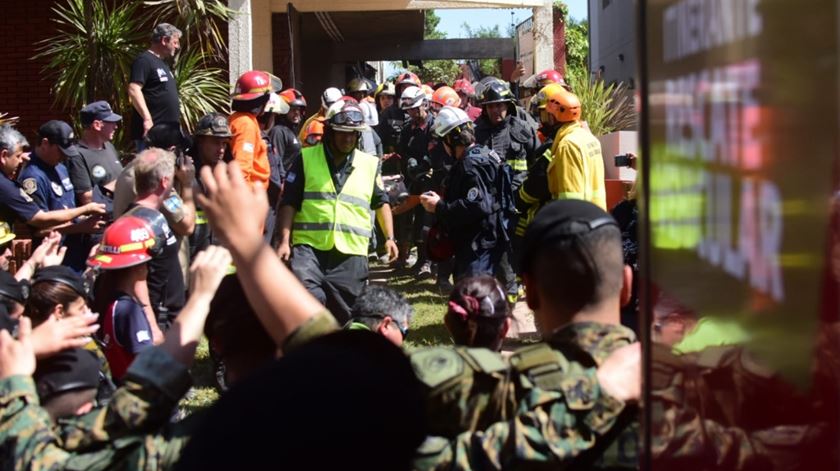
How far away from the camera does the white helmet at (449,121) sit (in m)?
8.60

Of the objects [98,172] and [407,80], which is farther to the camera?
[407,80]

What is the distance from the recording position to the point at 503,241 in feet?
26.3

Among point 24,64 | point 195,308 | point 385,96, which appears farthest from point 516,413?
point 385,96

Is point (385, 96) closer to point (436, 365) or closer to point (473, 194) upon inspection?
point (473, 194)

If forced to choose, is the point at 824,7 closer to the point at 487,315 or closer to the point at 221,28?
the point at 487,315

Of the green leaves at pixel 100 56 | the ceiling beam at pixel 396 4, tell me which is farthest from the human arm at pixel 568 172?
the ceiling beam at pixel 396 4

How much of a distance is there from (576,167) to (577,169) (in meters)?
0.02

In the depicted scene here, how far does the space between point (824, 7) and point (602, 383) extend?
1248 millimetres

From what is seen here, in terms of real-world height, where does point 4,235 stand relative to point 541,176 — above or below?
below

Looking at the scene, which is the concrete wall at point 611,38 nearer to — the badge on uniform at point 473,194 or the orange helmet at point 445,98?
the orange helmet at point 445,98

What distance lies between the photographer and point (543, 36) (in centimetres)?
1570

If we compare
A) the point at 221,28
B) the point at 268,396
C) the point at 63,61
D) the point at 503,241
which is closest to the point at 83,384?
the point at 268,396

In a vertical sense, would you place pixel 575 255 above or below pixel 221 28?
below

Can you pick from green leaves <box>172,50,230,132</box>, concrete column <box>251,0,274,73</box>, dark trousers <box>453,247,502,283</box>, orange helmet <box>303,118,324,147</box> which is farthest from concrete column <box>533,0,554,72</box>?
dark trousers <box>453,247,502,283</box>
